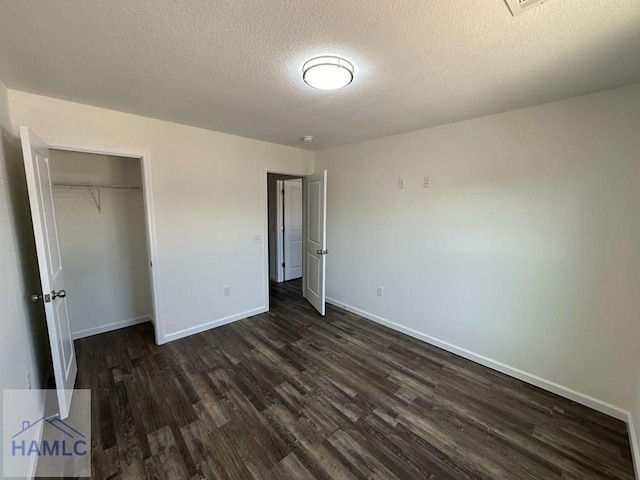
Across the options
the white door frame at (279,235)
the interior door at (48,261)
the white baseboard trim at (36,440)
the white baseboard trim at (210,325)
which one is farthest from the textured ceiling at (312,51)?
the white door frame at (279,235)

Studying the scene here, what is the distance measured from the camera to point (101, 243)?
3.10 metres

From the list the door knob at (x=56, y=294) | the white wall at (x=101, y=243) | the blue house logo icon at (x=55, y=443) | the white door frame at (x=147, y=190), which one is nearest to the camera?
the blue house logo icon at (x=55, y=443)

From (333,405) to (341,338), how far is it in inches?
41.7

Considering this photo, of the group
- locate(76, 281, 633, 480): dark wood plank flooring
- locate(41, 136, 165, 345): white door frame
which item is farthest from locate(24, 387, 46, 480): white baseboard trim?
locate(41, 136, 165, 345): white door frame

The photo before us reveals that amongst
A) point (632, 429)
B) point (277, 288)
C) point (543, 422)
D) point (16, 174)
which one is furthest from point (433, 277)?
point (16, 174)

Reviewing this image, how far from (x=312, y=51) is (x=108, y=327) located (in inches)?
146

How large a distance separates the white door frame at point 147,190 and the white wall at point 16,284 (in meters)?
0.35

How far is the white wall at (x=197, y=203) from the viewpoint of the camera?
2.39m

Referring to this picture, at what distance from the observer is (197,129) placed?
2.97 meters

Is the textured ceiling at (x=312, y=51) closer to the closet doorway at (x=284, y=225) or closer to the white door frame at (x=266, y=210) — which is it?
the white door frame at (x=266, y=210)

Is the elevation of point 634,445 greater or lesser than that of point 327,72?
lesser

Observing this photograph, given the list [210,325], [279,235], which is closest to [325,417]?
[210,325]

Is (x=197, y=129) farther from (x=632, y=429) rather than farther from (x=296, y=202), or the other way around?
(x=632, y=429)

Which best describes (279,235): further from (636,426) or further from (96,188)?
(636,426)
